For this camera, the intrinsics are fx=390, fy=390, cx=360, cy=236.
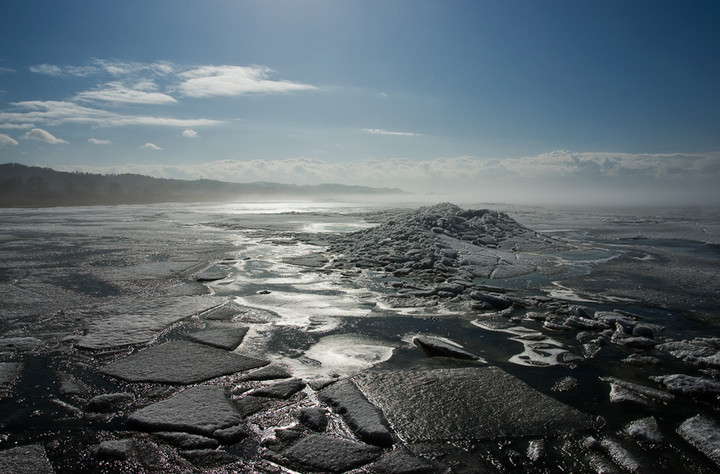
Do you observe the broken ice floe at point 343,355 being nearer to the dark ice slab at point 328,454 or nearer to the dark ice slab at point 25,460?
the dark ice slab at point 328,454

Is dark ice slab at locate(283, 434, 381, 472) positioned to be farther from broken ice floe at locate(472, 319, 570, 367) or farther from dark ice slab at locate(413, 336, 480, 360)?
broken ice floe at locate(472, 319, 570, 367)

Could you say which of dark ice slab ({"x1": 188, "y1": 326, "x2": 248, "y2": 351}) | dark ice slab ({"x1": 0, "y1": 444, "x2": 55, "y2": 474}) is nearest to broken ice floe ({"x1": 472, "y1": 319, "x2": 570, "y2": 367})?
dark ice slab ({"x1": 188, "y1": 326, "x2": 248, "y2": 351})

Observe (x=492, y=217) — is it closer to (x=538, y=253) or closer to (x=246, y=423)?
(x=538, y=253)

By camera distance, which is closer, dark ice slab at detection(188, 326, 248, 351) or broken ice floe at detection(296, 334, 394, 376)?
broken ice floe at detection(296, 334, 394, 376)

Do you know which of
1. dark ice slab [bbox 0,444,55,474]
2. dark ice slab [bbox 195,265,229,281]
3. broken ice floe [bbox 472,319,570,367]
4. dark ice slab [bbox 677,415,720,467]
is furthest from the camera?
dark ice slab [bbox 195,265,229,281]

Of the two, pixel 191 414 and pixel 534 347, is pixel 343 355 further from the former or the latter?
pixel 534 347

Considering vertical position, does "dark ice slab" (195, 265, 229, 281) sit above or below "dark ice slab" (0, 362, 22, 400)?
above
